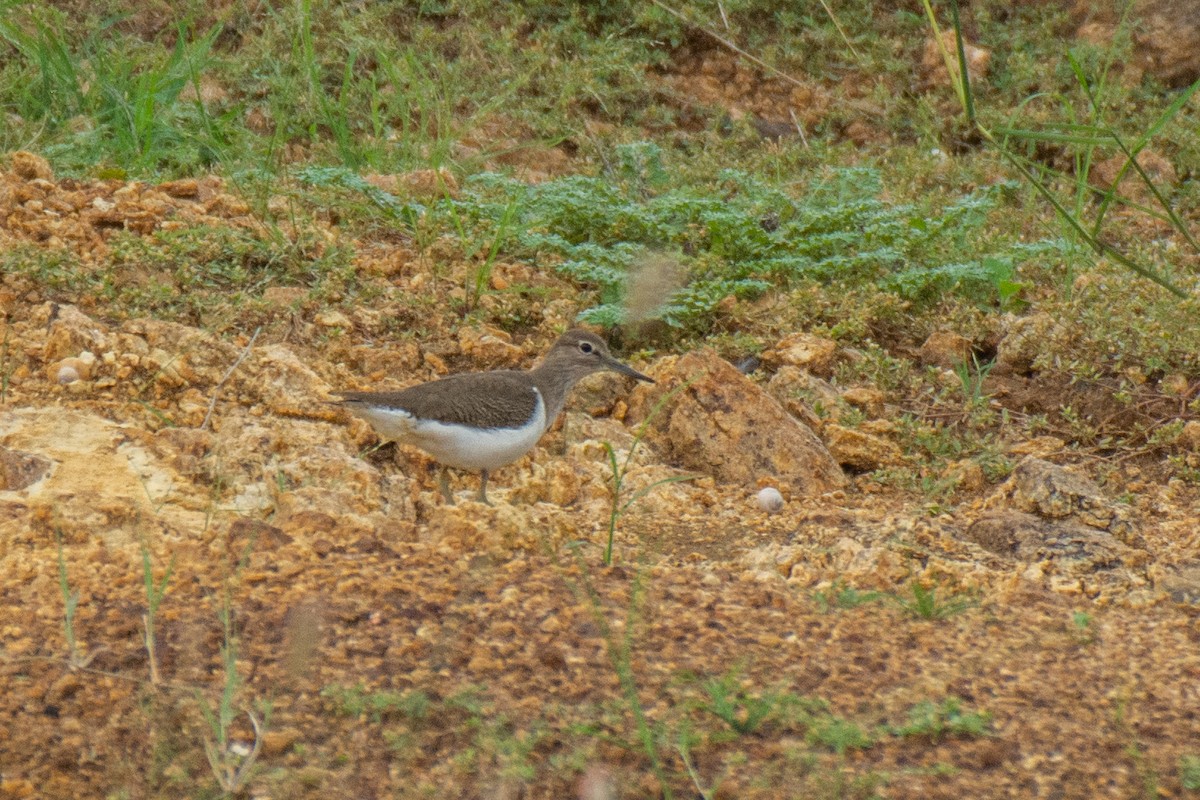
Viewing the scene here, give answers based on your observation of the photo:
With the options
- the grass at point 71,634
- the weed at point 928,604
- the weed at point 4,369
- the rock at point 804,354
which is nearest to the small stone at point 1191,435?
the rock at point 804,354

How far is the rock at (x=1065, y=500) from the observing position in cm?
488

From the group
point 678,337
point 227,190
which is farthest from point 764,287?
point 227,190

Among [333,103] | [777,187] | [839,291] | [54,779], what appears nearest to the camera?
[54,779]

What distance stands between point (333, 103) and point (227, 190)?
1733 mm

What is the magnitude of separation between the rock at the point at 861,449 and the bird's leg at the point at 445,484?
1431 millimetres

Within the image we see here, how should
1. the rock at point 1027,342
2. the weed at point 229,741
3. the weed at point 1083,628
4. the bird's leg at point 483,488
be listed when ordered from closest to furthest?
1. the weed at point 229,741
2. the weed at point 1083,628
3. the bird's leg at point 483,488
4. the rock at point 1027,342

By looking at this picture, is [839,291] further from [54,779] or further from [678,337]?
[54,779]

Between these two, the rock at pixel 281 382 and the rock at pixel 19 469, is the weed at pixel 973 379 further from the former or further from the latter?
the rock at pixel 19 469

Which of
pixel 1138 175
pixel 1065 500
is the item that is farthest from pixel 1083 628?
pixel 1138 175

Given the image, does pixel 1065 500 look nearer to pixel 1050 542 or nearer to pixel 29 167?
pixel 1050 542

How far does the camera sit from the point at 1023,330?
628 centimetres

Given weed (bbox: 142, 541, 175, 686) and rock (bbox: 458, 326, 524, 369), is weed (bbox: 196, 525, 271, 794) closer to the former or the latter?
weed (bbox: 142, 541, 175, 686)

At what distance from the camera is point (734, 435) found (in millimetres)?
5492

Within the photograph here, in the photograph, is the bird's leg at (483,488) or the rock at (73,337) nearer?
the bird's leg at (483,488)
